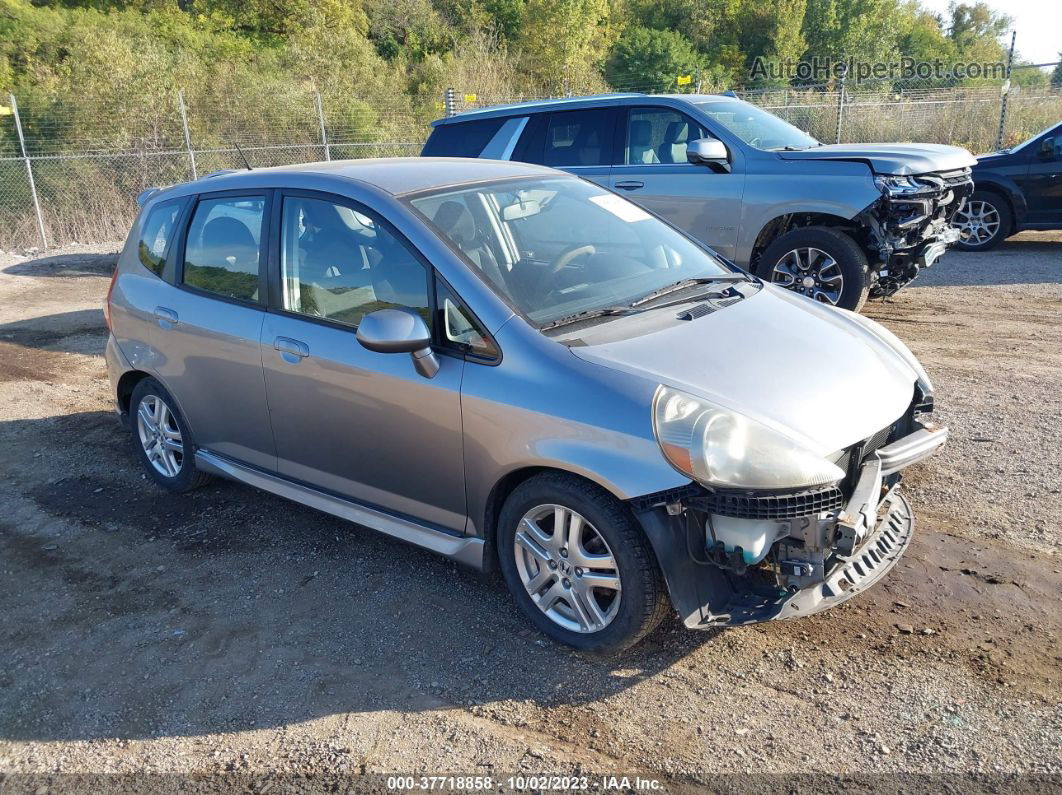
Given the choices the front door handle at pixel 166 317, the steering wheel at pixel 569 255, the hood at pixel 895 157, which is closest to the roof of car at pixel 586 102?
the hood at pixel 895 157

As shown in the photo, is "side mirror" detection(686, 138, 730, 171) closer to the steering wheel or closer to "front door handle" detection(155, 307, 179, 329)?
the steering wheel

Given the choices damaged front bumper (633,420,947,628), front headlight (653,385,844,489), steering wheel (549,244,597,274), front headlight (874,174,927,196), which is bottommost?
A: damaged front bumper (633,420,947,628)

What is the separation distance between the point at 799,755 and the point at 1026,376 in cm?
472

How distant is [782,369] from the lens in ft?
10.8

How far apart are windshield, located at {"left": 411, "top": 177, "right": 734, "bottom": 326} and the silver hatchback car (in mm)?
15

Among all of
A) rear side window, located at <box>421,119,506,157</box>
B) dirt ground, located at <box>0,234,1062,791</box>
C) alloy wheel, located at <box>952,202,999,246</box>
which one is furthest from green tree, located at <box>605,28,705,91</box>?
dirt ground, located at <box>0,234,1062,791</box>

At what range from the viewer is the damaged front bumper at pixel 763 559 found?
2.90m

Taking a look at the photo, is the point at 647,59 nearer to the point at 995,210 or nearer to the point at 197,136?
the point at 197,136

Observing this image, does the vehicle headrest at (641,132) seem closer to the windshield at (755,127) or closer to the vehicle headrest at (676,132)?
the vehicle headrest at (676,132)

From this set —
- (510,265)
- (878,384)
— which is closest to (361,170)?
(510,265)

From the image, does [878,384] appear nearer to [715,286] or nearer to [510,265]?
[715,286]

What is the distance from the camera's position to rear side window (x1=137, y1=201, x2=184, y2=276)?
4.89 m

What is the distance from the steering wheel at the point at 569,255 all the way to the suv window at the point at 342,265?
617 mm

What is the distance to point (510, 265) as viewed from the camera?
12.2ft
